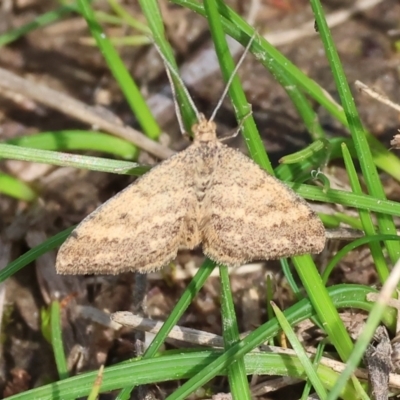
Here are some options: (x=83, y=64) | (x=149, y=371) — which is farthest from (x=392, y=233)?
(x=83, y=64)

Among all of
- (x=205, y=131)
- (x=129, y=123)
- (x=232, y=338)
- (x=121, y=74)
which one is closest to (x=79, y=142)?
(x=121, y=74)

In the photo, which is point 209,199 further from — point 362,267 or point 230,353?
point 362,267

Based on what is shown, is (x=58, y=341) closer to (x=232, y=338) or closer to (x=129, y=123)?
(x=232, y=338)

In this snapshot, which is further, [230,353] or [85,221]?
[85,221]

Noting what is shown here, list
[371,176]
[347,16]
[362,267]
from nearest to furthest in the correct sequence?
1. [371,176]
2. [362,267]
3. [347,16]

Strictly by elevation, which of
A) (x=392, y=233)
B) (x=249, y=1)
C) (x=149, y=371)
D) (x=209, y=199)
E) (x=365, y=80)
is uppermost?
(x=249, y=1)

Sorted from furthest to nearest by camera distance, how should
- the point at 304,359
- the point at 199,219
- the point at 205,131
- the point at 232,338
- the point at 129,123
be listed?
the point at 129,123
the point at 205,131
the point at 199,219
the point at 232,338
the point at 304,359

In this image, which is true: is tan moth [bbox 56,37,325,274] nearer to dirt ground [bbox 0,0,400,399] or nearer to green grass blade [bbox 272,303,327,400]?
green grass blade [bbox 272,303,327,400]

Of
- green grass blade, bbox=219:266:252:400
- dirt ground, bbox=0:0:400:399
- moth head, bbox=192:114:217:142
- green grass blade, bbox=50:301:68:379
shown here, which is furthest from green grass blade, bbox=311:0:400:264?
green grass blade, bbox=50:301:68:379
